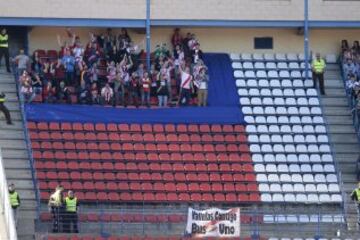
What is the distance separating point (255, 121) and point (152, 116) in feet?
8.63

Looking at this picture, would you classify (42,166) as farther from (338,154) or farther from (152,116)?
(338,154)

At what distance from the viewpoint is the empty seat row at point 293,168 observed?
1986 inches

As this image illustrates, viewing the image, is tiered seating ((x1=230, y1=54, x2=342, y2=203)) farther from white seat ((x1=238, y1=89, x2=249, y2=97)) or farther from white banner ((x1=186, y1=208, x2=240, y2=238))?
white banner ((x1=186, y1=208, x2=240, y2=238))

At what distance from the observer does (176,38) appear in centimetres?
5406

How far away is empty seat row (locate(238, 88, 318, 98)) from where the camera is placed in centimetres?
5291

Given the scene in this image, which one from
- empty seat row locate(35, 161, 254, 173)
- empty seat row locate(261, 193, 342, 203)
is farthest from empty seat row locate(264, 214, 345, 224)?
empty seat row locate(35, 161, 254, 173)

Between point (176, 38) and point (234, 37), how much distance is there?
5.55ft

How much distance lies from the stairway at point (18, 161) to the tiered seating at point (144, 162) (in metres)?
0.29

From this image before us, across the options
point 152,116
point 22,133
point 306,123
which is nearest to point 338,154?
point 306,123

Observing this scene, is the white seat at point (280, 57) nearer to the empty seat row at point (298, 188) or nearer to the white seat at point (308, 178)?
the white seat at point (308, 178)

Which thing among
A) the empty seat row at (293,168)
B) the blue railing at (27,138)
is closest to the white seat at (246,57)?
the empty seat row at (293,168)

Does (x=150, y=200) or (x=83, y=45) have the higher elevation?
(x=83, y=45)

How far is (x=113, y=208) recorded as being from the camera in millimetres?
48750

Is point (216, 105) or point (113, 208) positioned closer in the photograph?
point (113, 208)
